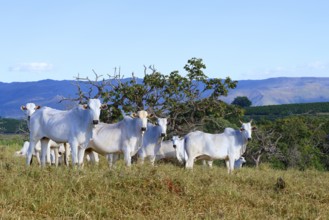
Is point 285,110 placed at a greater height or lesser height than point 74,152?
lesser

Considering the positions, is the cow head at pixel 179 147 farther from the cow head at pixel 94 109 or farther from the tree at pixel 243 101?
the tree at pixel 243 101

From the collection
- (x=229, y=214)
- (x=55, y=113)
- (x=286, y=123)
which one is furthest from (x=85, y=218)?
(x=286, y=123)

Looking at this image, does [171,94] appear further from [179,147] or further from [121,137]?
[121,137]

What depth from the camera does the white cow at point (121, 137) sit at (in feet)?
50.3

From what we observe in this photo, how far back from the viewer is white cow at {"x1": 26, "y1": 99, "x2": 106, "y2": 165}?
13.9 metres

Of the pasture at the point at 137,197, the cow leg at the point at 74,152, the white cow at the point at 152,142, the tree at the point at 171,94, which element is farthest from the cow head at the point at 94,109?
the tree at the point at 171,94

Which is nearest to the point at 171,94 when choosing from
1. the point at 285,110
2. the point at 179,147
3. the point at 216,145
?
the point at 179,147

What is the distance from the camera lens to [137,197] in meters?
9.52

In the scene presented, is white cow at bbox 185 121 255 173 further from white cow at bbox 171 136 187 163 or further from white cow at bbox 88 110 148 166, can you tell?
white cow at bbox 171 136 187 163

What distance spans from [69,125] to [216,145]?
540 centimetres

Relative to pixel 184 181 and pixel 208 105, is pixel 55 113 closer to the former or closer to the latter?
pixel 184 181

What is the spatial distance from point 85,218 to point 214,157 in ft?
31.5

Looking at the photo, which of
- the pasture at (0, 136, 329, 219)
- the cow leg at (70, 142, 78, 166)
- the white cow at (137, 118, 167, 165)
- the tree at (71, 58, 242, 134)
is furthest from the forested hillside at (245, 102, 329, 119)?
the pasture at (0, 136, 329, 219)

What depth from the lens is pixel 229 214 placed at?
29.6ft
